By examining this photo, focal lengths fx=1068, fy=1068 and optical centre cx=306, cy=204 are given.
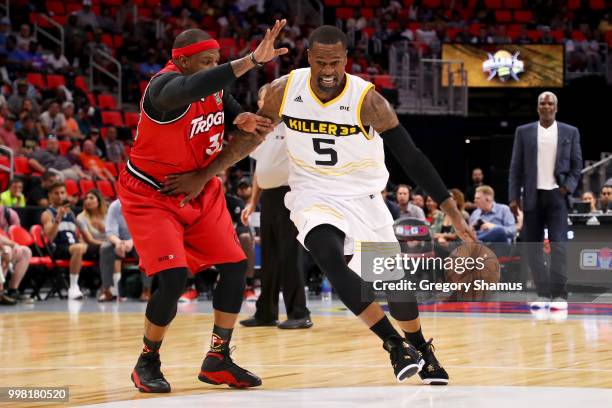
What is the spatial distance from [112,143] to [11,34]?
3118mm

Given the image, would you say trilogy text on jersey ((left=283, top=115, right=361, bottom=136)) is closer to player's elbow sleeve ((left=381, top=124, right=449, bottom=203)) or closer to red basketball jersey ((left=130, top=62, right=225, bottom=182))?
player's elbow sleeve ((left=381, top=124, right=449, bottom=203))

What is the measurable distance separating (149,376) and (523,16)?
2138cm

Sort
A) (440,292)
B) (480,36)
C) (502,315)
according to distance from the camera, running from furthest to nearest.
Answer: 1. (480,36)
2. (502,315)
3. (440,292)

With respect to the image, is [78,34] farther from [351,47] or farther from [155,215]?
[155,215]

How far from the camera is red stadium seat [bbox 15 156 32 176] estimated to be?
49.5ft

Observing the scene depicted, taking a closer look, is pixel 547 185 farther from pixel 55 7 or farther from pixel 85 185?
pixel 55 7

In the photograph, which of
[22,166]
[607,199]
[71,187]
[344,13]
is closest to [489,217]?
[607,199]

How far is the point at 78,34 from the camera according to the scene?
19.7 metres

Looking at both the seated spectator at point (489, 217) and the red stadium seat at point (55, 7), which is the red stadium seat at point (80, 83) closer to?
the red stadium seat at point (55, 7)

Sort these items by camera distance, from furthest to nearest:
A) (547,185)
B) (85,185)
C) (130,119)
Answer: (130,119) < (85,185) < (547,185)

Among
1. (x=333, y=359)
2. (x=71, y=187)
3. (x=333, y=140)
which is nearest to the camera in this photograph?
(x=333, y=140)

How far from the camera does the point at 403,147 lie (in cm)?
529

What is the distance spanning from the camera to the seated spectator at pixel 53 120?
650 inches

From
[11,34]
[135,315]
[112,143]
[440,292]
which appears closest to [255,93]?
[112,143]
